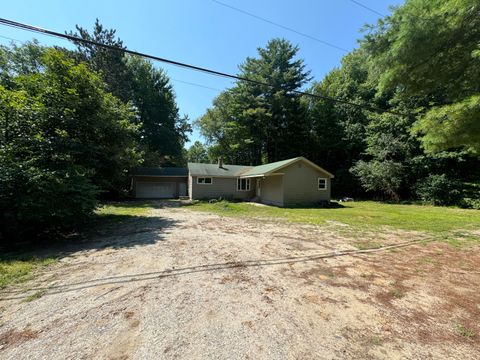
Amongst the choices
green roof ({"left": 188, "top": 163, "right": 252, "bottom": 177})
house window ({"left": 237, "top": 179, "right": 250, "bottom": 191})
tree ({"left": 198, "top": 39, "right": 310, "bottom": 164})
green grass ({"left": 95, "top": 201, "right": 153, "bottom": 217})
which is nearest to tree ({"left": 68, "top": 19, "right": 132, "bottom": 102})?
tree ({"left": 198, "top": 39, "right": 310, "bottom": 164})

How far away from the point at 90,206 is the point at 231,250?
15.4 ft

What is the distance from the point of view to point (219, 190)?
20.8 metres

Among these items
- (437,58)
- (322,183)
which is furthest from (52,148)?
(322,183)

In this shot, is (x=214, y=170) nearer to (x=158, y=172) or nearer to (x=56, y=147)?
(x=158, y=172)

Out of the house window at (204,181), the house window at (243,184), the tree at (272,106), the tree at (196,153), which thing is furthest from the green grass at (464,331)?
the tree at (196,153)

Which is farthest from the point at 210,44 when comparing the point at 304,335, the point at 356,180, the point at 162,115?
the point at 162,115

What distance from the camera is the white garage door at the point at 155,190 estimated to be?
23547 mm

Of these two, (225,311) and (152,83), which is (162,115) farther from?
(225,311)

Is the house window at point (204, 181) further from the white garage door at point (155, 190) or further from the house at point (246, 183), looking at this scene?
the white garage door at point (155, 190)

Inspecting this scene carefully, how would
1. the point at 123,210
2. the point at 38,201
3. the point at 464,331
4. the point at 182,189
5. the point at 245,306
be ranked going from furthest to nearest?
the point at 182,189, the point at 123,210, the point at 38,201, the point at 245,306, the point at 464,331

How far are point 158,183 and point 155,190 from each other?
77cm

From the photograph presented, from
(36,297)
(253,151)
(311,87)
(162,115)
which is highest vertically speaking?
(311,87)

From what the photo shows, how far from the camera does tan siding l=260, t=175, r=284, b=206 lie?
1691 centimetres

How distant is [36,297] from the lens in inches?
140
